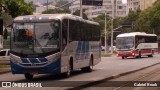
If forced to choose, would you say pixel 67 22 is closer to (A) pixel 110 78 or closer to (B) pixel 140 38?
(A) pixel 110 78

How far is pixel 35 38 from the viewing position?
22.5m

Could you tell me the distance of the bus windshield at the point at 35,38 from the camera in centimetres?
2245

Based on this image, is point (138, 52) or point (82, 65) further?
point (138, 52)

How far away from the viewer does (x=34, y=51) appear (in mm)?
22375

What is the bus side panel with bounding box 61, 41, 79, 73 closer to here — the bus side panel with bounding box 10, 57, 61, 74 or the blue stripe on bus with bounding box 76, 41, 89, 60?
the bus side panel with bounding box 10, 57, 61, 74

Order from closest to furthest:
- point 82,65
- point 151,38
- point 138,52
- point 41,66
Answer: point 41,66
point 82,65
point 138,52
point 151,38

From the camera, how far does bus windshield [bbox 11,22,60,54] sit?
22.5m

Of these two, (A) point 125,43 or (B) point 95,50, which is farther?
(A) point 125,43

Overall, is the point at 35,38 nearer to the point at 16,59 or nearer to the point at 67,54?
the point at 16,59

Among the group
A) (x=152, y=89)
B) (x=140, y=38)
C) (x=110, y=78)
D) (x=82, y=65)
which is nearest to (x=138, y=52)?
(x=140, y=38)

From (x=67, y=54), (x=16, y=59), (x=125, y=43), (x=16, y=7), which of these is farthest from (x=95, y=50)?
(x=125, y=43)

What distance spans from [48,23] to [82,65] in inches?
222

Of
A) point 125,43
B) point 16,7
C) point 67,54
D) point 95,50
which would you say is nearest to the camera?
point 67,54

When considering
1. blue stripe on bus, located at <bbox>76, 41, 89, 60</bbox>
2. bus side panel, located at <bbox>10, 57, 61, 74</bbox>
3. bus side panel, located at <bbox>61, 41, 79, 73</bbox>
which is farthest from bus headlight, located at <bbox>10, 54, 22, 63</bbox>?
blue stripe on bus, located at <bbox>76, 41, 89, 60</bbox>
